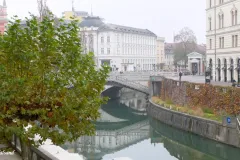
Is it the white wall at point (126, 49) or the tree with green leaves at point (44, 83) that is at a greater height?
the white wall at point (126, 49)

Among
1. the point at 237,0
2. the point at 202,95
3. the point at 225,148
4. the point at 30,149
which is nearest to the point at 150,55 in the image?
the point at 237,0

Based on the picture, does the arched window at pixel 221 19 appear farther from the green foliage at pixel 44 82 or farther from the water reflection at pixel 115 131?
the green foliage at pixel 44 82

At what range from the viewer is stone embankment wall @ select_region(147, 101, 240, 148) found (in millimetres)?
31172

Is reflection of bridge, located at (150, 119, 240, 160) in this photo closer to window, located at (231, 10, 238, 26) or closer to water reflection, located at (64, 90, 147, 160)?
water reflection, located at (64, 90, 147, 160)

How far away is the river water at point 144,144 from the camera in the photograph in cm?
3195

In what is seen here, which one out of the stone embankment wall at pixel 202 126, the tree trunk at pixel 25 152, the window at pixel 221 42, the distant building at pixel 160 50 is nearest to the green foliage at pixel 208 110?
the stone embankment wall at pixel 202 126

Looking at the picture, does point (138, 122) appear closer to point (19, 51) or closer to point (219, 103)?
point (219, 103)

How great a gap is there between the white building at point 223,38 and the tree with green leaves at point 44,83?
43.6 meters

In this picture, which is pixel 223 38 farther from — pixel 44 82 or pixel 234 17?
pixel 44 82

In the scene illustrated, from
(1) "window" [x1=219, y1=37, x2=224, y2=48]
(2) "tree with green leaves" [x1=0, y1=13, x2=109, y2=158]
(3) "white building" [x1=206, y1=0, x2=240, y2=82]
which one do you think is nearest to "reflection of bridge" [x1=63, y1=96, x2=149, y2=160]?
(3) "white building" [x1=206, y1=0, x2=240, y2=82]

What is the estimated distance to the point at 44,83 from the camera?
791 cm

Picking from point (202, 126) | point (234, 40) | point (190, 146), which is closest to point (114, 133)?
point (190, 146)

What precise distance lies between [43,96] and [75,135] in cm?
114

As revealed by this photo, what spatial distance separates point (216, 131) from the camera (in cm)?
3322
